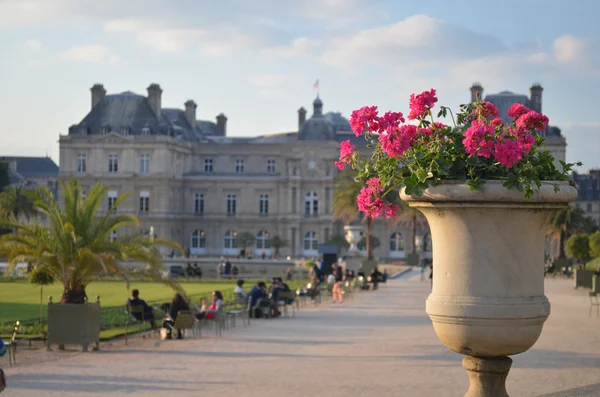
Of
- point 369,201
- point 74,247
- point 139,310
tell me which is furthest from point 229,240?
point 369,201

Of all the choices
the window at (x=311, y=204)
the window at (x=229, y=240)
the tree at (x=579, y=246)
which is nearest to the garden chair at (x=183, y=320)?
the tree at (x=579, y=246)

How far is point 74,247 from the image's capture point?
18.8m

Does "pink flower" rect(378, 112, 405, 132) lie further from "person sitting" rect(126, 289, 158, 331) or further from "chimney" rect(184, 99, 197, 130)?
"chimney" rect(184, 99, 197, 130)

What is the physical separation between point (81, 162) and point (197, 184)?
8.88m

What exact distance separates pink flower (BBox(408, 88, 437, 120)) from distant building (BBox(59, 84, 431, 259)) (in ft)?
234

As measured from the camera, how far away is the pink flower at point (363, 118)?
7.46 metres

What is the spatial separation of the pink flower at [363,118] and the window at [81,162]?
75.5 metres

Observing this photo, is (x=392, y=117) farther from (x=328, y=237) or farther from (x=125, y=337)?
(x=328, y=237)

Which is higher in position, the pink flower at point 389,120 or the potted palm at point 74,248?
the pink flower at point 389,120

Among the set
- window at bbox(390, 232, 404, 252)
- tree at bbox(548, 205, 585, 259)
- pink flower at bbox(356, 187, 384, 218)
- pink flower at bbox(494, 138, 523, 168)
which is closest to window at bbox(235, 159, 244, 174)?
window at bbox(390, 232, 404, 252)

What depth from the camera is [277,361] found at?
16109 millimetres

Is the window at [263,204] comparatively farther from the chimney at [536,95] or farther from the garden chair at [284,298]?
the garden chair at [284,298]

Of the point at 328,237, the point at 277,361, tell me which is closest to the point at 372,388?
the point at 277,361

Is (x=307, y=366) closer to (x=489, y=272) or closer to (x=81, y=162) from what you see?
(x=489, y=272)
